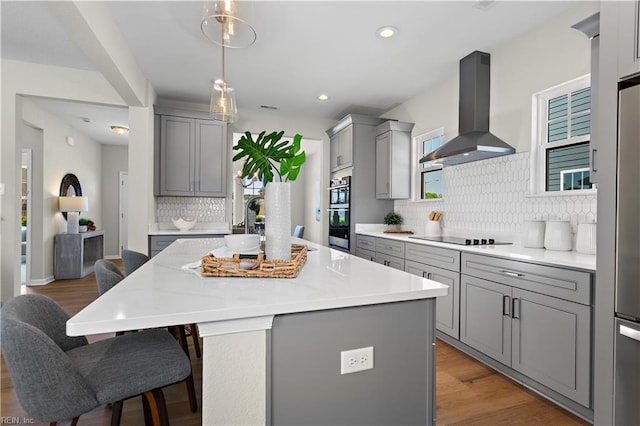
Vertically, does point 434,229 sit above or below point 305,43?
below

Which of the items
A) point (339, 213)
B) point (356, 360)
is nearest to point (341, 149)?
point (339, 213)

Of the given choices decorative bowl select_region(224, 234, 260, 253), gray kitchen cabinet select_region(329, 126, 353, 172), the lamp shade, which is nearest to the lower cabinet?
decorative bowl select_region(224, 234, 260, 253)

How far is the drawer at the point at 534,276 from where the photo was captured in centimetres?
182

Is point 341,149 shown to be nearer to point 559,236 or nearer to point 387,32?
point 387,32

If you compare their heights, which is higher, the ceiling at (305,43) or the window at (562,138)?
the ceiling at (305,43)

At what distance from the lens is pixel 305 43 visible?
3.07 m

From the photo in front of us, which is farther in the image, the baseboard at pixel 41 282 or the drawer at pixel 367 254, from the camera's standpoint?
the baseboard at pixel 41 282

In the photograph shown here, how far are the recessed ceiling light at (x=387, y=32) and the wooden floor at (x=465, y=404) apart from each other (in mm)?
2801

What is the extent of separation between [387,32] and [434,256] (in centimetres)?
204

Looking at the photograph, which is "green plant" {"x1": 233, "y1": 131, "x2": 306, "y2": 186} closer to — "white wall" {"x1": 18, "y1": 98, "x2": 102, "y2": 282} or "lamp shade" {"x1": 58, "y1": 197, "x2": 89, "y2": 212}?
"white wall" {"x1": 18, "y1": 98, "x2": 102, "y2": 282}

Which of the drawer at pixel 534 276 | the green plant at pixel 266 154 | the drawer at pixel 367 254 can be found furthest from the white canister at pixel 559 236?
the green plant at pixel 266 154

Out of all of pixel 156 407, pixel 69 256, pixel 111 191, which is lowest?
pixel 69 256

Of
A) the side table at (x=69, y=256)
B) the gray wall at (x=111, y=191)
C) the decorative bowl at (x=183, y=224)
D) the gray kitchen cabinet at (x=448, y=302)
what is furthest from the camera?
the gray wall at (x=111, y=191)

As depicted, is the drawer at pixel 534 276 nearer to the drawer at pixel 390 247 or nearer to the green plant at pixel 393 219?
the drawer at pixel 390 247
